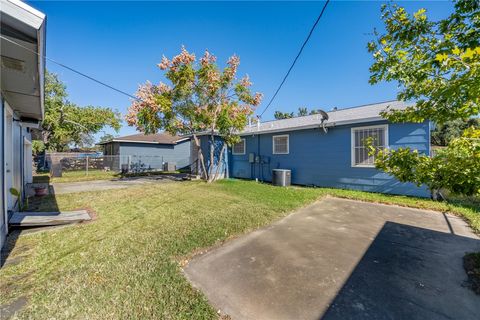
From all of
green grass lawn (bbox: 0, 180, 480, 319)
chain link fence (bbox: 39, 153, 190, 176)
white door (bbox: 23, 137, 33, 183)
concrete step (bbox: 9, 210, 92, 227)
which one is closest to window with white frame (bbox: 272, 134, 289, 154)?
green grass lawn (bbox: 0, 180, 480, 319)

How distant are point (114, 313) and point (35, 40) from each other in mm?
3207

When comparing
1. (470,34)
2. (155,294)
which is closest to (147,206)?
(155,294)

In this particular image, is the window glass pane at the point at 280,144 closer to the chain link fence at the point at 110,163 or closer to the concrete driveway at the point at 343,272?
the concrete driveway at the point at 343,272

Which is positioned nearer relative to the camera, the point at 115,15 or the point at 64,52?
the point at 64,52

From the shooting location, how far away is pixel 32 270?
2.81 m

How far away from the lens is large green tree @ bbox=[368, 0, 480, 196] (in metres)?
1.93

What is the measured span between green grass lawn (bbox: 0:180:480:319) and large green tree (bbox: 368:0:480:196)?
2.82 metres

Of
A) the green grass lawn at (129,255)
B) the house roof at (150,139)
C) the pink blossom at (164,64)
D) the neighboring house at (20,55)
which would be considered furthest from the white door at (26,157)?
the house roof at (150,139)

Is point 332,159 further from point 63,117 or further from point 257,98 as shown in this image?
point 63,117

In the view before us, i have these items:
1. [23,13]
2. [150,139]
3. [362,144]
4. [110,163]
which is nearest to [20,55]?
[23,13]

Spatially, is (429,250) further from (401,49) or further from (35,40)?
(35,40)

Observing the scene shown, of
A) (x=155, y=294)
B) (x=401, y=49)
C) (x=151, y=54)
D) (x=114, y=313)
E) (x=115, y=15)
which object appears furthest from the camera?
(x=151, y=54)

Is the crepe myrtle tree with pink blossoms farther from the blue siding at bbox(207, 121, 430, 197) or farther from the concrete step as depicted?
the concrete step

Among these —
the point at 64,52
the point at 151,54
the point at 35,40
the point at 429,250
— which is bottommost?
the point at 429,250
